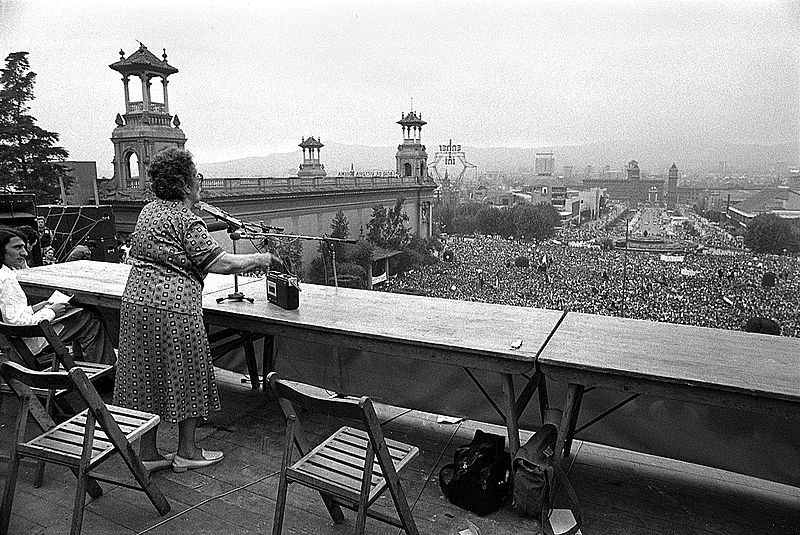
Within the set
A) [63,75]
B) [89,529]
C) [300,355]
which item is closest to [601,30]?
[63,75]

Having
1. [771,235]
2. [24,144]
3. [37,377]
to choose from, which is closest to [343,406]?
[37,377]

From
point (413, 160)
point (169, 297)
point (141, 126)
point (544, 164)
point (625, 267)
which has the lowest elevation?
point (625, 267)

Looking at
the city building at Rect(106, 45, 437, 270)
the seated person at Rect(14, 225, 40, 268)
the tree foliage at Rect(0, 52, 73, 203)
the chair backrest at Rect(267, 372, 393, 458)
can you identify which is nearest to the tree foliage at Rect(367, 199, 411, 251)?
the city building at Rect(106, 45, 437, 270)

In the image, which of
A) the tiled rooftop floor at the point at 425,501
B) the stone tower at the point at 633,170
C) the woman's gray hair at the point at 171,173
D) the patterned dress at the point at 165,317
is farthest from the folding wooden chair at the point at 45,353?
the stone tower at the point at 633,170

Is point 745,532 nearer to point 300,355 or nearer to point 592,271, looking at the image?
point 300,355

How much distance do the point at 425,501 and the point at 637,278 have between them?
9230 millimetres

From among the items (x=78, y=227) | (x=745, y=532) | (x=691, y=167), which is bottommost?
(x=745, y=532)

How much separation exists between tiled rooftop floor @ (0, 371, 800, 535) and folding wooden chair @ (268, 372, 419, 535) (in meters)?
0.26

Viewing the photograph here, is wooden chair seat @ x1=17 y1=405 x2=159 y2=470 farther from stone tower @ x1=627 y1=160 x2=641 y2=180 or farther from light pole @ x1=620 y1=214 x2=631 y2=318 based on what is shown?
stone tower @ x1=627 y1=160 x2=641 y2=180

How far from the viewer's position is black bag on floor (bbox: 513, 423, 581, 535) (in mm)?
1668

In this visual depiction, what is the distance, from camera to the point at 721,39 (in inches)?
374

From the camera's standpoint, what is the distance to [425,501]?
1.81 metres

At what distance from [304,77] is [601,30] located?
33.1ft

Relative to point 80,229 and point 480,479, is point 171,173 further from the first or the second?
point 80,229
